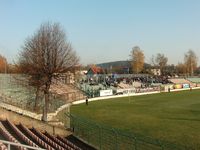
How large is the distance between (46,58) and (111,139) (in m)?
19.8

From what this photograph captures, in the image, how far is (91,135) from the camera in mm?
19516

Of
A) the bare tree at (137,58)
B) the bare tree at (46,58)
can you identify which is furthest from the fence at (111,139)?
the bare tree at (137,58)

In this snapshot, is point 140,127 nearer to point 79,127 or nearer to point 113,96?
point 79,127

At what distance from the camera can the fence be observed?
1464 centimetres

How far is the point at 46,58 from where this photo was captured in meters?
35.5

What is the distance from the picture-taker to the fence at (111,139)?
14.6 m

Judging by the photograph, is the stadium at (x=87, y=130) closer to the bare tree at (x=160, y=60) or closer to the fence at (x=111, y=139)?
the fence at (x=111, y=139)

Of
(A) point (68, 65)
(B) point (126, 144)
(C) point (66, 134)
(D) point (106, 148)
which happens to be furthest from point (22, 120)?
(A) point (68, 65)

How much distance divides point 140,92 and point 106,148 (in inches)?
2481

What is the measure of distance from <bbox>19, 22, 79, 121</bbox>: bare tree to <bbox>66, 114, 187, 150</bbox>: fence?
12747mm

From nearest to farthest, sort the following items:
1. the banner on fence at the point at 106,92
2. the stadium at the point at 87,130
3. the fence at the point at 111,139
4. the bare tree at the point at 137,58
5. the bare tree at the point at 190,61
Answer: the fence at the point at 111,139
the stadium at the point at 87,130
the banner on fence at the point at 106,92
the bare tree at the point at 137,58
the bare tree at the point at 190,61

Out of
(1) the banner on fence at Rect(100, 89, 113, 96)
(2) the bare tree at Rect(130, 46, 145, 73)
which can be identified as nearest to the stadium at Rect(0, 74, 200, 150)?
(1) the banner on fence at Rect(100, 89, 113, 96)

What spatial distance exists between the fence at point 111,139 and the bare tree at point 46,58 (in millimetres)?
12747

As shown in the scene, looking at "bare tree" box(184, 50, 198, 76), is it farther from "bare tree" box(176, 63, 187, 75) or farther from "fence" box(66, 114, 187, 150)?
"fence" box(66, 114, 187, 150)
